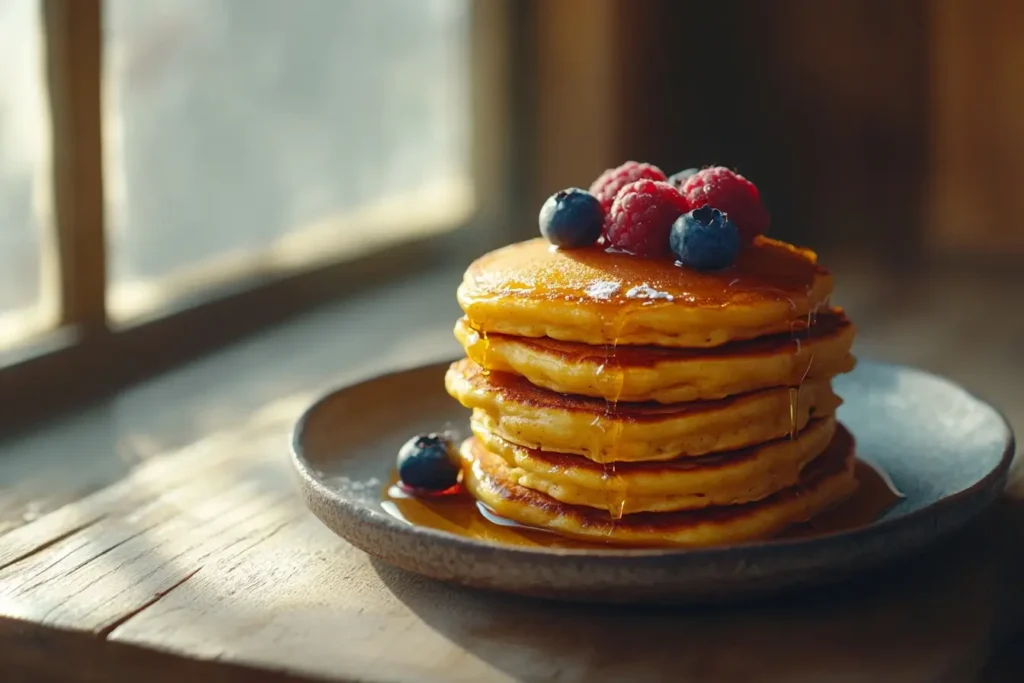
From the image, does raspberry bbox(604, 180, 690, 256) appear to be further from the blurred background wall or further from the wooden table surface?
the blurred background wall

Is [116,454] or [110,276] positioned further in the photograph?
[110,276]

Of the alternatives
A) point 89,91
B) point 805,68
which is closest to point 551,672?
point 89,91

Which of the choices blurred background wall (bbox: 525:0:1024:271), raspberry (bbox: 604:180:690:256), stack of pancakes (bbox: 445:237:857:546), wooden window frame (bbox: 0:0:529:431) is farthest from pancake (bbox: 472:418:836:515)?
blurred background wall (bbox: 525:0:1024:271)

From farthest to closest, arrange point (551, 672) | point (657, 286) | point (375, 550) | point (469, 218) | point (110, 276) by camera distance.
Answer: point (469, 218), point (110, 276), point (657, 286), point (375, 550), point (551, 672)

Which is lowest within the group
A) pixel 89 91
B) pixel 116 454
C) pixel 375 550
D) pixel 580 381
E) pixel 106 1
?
pixel 116 454

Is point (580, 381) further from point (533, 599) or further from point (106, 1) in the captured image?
point (106, 1)

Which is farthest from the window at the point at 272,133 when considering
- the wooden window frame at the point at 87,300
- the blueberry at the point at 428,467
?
the blueberry at the point at 428,467

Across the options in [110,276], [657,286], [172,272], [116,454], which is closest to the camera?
[657,286]
